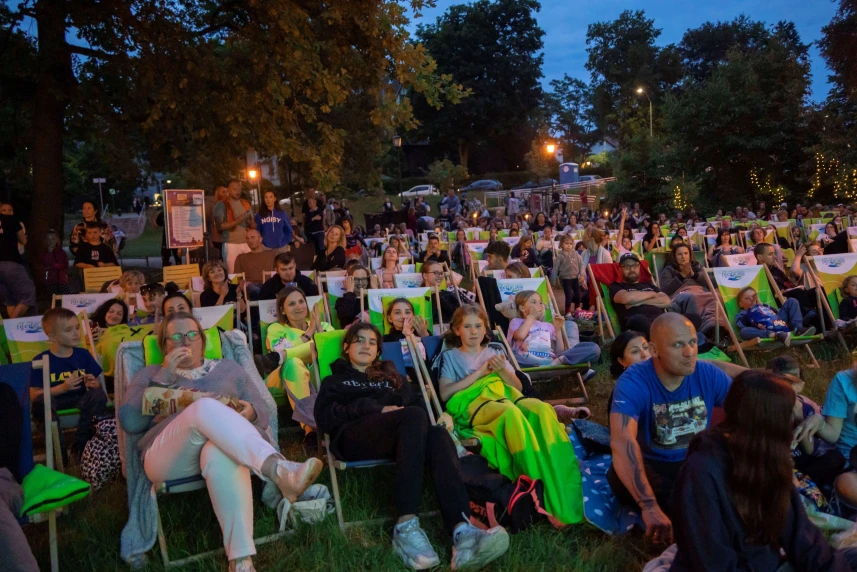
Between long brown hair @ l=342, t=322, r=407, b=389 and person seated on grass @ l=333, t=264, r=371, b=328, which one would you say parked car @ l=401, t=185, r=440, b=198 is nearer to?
person seated on grass @ l=333, t=264, r=371, b=328

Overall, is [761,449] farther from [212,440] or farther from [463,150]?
[463,150]

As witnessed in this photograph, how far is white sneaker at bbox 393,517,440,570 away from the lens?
124 inches

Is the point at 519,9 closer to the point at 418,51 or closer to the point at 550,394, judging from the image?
the point at 418,51

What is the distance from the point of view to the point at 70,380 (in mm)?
4559

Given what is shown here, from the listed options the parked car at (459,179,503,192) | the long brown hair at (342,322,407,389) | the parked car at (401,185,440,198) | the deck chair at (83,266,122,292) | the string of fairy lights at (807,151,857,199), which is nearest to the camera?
the long brown hair at (342,322,407,389)

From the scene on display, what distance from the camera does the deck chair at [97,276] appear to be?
851 cm

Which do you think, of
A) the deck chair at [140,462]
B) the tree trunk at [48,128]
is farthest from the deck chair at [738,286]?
the tree trunk at [48,128]

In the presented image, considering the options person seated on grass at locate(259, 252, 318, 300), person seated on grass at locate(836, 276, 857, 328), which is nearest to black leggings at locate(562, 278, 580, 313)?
person seated on grass at locate(836, 276, 857, 328)

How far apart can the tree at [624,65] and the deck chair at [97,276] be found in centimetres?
4700

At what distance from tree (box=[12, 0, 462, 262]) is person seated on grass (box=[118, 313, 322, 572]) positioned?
20.4 feet

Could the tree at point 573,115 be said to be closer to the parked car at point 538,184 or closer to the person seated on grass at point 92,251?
the parked car at point 538,184

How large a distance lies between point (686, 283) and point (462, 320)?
→ 3.81m

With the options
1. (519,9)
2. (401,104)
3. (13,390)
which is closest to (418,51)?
(401,104)

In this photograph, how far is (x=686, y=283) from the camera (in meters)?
7.44
